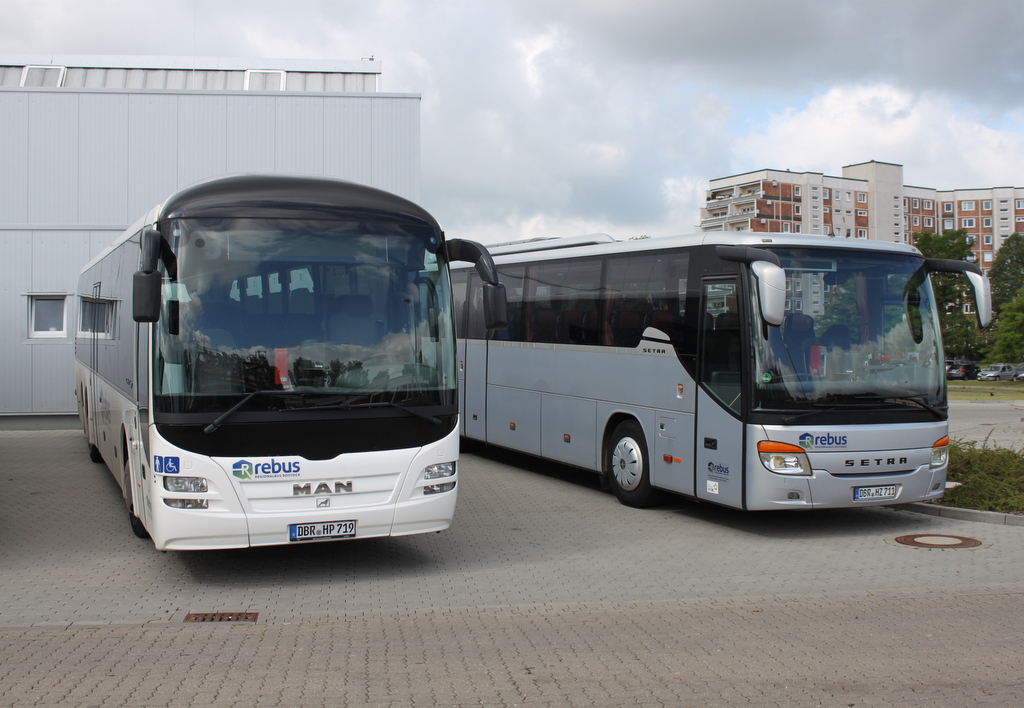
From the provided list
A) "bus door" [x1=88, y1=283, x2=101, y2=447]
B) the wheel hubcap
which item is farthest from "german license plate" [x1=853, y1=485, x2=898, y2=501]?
"bus door" [x1=88, y1=283, x2=101, y2=447]

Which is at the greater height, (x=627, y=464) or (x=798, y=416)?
(x=798, y=416)

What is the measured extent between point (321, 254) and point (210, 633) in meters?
2.95

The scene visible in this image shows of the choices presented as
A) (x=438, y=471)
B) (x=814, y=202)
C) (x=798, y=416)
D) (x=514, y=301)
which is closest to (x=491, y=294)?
(x=438, y=471)

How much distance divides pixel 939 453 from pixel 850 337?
166 cm

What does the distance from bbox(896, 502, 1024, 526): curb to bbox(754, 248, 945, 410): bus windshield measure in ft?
5.60

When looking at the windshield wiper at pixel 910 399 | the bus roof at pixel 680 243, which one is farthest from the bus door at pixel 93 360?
the windshield wiper at pixel 910 399

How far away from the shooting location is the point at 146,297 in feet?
22.9

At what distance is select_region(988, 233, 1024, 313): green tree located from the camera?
350 ft

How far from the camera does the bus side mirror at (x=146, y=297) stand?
22.9 feet

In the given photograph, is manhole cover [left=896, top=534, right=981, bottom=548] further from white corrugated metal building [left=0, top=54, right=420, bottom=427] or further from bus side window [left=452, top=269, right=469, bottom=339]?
white corrugated metal building [left=0, top=54, right=420, bottom=427]

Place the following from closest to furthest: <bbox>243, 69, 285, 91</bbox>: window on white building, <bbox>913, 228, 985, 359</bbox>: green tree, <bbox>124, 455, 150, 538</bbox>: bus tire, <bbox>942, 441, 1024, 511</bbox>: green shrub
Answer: <bbox>124, 455, 150, 538</bbox>: bus tire < <bbox>942, 441, 1024, 511</bbox>: green shrub < <bbox>243, 69, 285, 91</bbox>: window on white building < <bbox>913, 228, 985, 359</bbox>: green tree

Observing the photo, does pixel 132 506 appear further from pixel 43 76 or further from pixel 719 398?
pixel 43 76

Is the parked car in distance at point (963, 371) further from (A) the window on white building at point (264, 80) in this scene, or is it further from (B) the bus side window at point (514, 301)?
(B) the bus side window at point (514, 301)

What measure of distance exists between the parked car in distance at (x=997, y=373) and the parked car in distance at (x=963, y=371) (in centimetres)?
52
